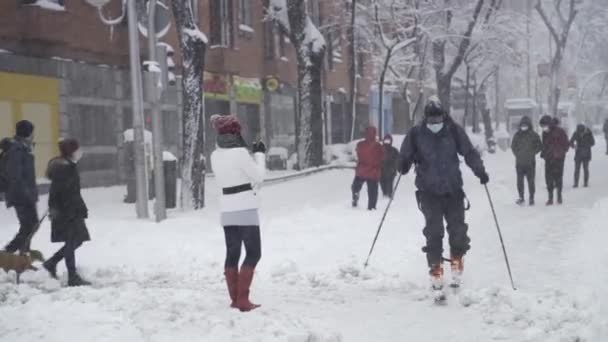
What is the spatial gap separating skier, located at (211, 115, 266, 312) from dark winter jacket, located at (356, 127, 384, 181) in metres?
7.12

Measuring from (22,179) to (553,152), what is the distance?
967cm

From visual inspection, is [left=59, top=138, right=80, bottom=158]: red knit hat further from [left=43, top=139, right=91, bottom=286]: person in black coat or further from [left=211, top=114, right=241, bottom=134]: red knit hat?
[left=211, top=114, right=241, bottom=134]: red knit hat

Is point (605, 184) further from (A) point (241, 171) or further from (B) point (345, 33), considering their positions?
(B) point (345, 33)

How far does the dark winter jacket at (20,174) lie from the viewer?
336 inches

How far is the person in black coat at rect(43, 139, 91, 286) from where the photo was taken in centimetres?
764

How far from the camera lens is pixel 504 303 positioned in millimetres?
6414

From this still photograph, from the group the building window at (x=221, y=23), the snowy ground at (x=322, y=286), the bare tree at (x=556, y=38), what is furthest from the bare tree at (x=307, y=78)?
the bare tree at (x=556, y=38)

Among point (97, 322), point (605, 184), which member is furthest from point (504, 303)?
point (605, 184)

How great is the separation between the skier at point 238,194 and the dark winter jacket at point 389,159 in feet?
29.7

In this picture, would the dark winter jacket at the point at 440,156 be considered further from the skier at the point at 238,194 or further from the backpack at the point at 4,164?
the backpack at the point at 4,164

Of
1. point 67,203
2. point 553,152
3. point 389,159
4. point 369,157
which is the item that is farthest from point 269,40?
point 67,203

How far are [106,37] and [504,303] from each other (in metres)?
15.5

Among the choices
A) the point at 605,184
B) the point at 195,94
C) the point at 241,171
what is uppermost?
the point at 195,94

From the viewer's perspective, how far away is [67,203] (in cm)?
768
